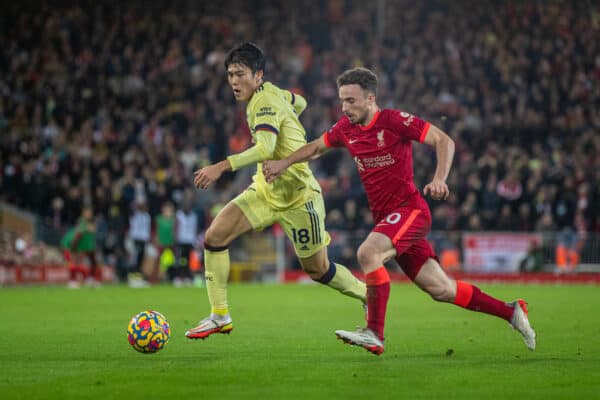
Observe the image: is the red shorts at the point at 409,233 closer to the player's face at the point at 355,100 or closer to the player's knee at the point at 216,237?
the player's face at the point at 355,100

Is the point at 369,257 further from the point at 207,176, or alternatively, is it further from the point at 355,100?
the point at 207,176

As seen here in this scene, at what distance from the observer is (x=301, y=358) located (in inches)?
350

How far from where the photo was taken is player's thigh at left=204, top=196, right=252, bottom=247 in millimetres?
10258

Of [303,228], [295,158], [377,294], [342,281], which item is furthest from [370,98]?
[342,281]

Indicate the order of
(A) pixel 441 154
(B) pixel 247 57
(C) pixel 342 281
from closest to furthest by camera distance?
(A) pixel 441 154, (B) pixel 247 57, (C) pixel 342 281

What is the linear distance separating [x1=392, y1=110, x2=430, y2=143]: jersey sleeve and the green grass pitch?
182 centimetres

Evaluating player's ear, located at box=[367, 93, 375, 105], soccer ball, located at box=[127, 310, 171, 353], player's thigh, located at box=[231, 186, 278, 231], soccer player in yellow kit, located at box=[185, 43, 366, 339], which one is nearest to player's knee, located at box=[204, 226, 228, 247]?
soccer player in yellow kit, located at box=[185, 43, 366, 339]

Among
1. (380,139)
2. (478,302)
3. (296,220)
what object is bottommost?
(478,302)

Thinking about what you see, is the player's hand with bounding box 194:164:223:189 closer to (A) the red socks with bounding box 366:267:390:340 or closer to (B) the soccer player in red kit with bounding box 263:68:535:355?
(B) the soccer player in red kit with bounding box 263:68:535:355

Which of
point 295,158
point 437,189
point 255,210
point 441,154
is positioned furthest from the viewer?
point 255,210

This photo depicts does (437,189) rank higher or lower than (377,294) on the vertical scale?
higher

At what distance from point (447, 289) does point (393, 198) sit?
0.90 meters

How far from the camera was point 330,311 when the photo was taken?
615 inches

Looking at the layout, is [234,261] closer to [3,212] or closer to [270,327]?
[3,212]
